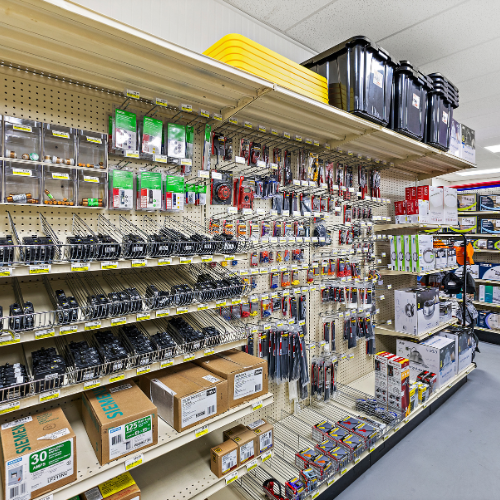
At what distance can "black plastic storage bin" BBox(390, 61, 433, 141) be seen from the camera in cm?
263

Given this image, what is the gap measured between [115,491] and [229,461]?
1.97 feet

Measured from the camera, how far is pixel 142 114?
1.93 meters

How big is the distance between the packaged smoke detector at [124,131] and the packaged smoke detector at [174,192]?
0.86 feet

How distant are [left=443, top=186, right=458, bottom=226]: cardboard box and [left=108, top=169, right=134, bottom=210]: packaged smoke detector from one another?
359 centimetres

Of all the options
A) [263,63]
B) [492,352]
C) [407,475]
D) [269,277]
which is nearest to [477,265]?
[492,352]

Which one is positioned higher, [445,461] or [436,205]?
[436,205]

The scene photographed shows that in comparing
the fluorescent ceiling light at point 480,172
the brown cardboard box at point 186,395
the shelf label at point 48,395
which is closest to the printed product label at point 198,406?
the brown cardboard box at point 186,395

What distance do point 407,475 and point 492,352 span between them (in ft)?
12.2

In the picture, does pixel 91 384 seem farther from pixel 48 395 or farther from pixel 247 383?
pixel 247 383

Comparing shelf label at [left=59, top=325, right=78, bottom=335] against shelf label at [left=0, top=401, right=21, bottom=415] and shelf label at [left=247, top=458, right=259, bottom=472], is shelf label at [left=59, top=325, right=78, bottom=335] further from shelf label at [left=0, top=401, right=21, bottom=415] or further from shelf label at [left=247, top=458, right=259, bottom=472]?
shelf label at [left=247, top=458, right=259, bottom=472]

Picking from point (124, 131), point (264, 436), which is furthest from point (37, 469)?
point (124, 131)

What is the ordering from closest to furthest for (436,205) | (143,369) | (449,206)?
(143,369)
(436,205)
(449,206)

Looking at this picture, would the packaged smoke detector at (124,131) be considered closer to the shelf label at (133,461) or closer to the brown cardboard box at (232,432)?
the shelf label at (133,461)

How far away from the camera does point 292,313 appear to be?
8.91 ft
